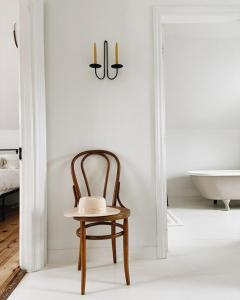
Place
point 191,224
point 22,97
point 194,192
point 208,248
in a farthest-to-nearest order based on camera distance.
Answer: point 194,192 → point 191,224 → point 208,248 → point 22,97

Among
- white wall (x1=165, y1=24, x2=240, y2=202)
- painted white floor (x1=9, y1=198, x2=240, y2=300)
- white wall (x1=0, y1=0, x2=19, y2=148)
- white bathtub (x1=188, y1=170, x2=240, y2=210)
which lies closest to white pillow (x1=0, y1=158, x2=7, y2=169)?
white wall (x1=0, y1=0, x2=19, y2=148)

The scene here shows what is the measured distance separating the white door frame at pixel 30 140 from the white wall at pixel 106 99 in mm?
174

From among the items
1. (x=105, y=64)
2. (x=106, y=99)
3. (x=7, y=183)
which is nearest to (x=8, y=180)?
(x=7, y=183)

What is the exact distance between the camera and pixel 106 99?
2.49m

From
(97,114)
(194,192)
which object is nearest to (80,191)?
(97,114)

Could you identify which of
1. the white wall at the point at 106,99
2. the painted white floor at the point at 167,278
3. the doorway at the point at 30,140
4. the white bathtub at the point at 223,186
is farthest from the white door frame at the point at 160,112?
the white bathtub at the point at 223,186

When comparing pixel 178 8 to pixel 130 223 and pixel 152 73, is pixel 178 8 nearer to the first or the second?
pixel 152 73

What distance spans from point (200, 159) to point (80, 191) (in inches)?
138

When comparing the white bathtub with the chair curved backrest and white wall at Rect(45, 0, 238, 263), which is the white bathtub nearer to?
white wall at Rect(45, 0, 238, 263)

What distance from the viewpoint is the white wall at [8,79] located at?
3717mm

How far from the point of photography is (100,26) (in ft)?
8.16

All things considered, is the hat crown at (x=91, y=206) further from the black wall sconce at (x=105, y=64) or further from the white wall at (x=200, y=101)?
the white wall at (x=200, y=101)

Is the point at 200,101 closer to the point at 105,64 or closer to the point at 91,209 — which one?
the point at 105,64

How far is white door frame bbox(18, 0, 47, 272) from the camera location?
7.41 ft
